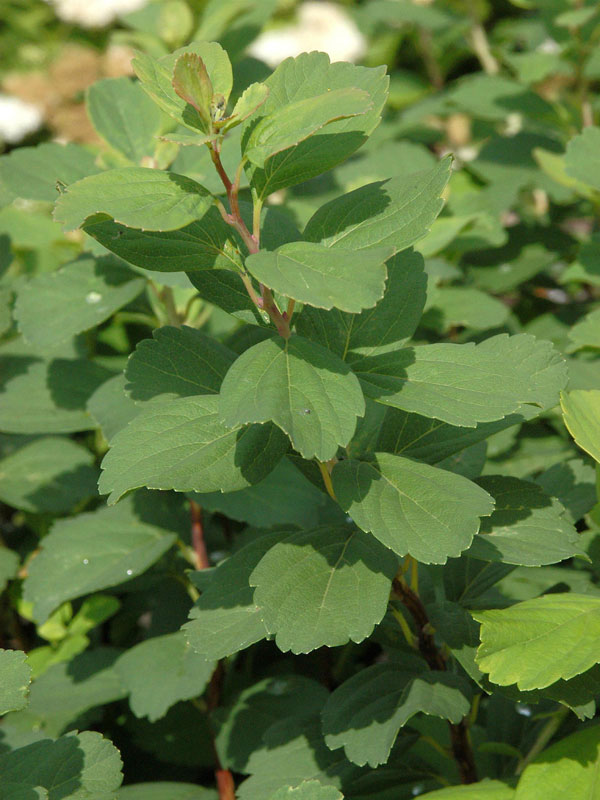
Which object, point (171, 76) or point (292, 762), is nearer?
point (171, 76)

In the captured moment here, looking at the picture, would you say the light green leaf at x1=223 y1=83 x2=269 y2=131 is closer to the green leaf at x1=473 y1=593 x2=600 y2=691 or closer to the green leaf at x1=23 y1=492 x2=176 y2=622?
the green leaf at x1=473 y1=593 x2=600 y2=691

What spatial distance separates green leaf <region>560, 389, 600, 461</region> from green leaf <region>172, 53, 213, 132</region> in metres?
0.49

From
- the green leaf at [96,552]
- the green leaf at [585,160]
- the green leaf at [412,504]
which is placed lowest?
the green leaf at [96,552]

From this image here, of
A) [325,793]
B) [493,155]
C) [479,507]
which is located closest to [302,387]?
[479,507]

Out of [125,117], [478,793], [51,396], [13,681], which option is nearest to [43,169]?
[125,117]

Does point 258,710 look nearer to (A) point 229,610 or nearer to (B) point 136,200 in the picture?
(A) point 229,610

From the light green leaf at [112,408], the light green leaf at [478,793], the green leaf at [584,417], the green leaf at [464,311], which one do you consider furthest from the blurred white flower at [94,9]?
the light green leaf at [478,793]

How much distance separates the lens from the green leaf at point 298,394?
756 mm

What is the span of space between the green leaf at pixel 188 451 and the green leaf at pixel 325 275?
16 centimetres

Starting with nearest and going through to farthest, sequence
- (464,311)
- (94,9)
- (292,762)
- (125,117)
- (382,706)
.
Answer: (382,706)
(292,762)
(125,117)
(464,311)
(94,9)

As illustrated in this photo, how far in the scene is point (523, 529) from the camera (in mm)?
929

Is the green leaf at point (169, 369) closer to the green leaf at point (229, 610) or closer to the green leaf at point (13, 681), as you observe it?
Result: the green leaf at point (229, 610)

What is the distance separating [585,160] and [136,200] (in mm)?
888

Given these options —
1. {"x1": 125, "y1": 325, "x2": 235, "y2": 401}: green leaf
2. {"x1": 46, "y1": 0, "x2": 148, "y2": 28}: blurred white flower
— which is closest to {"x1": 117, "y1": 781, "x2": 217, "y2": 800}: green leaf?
{"x1": 125, "y1": 325, "x2": 235, "y2": 401}: green leaf
